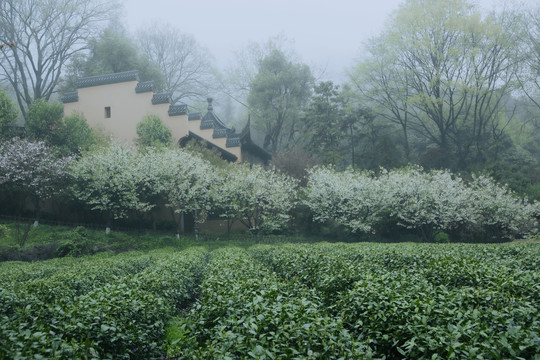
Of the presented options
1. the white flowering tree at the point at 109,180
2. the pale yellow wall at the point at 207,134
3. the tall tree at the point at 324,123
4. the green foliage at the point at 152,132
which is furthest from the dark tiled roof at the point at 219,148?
the tall tree at the point at 324,123

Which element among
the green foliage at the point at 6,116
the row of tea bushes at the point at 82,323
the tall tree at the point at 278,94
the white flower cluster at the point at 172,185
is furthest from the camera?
the tall tree at the point at 278,94

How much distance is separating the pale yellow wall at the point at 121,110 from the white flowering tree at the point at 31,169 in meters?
7.87

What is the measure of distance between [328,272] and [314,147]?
104 ft

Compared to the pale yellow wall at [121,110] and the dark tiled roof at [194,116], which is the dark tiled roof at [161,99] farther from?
the dark tiled roof at [194,116]

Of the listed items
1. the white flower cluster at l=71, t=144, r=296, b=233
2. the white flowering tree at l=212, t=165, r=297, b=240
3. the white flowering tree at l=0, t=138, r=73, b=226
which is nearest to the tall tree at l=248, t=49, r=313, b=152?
the white flowering tree at l=212, t=165, r=297, b=240

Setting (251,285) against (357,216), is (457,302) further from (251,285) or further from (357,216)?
(357,216)

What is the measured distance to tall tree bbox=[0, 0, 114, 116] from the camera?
1364 inches

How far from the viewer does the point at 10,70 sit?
125ft

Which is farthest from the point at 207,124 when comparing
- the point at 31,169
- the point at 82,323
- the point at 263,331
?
the point at 263,331

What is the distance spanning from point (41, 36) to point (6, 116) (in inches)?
538

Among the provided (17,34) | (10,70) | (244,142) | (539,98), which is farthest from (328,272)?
(539,98)

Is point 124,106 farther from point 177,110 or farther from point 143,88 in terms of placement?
point 177,110

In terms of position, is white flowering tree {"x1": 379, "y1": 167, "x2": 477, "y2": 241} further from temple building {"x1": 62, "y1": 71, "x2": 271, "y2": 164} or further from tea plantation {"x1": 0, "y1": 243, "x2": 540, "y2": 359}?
tea plantation {"x1": 0, "y1": 243, "x2": 540, "y2": 359}

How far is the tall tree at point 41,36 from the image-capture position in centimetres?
3466
